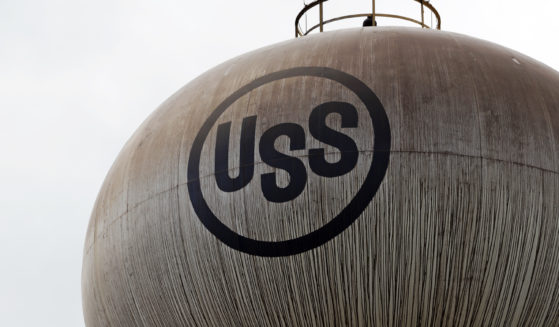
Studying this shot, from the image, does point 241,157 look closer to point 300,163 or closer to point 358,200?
point 300,163

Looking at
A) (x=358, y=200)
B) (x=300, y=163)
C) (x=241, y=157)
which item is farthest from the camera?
(x=241, y=157)

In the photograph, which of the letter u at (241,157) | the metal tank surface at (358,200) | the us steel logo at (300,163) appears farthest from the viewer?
the letter u at (241,157)

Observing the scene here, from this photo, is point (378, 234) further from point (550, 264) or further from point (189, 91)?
point (189, 91)

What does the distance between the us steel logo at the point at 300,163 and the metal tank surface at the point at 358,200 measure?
0.02 m

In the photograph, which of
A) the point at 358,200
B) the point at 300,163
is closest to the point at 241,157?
the point at 300,163

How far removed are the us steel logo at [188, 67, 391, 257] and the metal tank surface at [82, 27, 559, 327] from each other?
21mm

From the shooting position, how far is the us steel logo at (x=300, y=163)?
20.2 meters

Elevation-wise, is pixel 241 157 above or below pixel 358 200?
above

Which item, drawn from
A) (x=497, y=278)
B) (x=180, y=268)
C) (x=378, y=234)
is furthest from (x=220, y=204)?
(x=497, y=278)

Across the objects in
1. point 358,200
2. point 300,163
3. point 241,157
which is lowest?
point 358,200

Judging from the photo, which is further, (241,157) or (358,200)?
(241,157)

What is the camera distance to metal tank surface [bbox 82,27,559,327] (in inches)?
789

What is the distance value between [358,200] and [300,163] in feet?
3.44

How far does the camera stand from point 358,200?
791 inches
